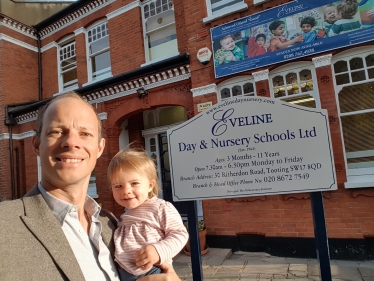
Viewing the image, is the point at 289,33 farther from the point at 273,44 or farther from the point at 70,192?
the point at 70,192

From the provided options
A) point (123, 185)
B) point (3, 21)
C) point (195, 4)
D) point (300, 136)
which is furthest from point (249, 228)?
point (3, 21)

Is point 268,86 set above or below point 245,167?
above

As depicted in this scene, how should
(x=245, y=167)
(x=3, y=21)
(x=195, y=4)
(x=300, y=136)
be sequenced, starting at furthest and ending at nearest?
(x=3, y=21)
(x=195, y=4)
(x=245, y=167)
(x=300, y=136)

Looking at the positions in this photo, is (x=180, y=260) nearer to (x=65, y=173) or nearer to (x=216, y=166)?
(x=216, y=166)

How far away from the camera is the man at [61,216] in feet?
3.10

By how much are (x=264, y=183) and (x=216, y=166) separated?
0.51 meters

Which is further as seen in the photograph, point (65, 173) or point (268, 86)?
point (268, 86)

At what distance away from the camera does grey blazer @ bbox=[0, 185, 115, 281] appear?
0.91 meters

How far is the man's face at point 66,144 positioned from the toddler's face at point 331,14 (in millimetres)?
4637

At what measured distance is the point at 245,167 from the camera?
254 centimetres

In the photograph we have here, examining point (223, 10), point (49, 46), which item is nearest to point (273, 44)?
point (223, 10)

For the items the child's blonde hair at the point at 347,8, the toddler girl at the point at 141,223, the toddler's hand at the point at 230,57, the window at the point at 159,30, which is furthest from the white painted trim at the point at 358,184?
the window at the point at 159,30

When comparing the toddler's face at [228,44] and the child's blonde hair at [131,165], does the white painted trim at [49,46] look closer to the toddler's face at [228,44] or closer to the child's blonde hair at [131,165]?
the toddler's face at [228,44]

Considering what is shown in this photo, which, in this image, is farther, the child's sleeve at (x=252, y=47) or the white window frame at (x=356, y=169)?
the child's sleeve at (x=252, y=47)
